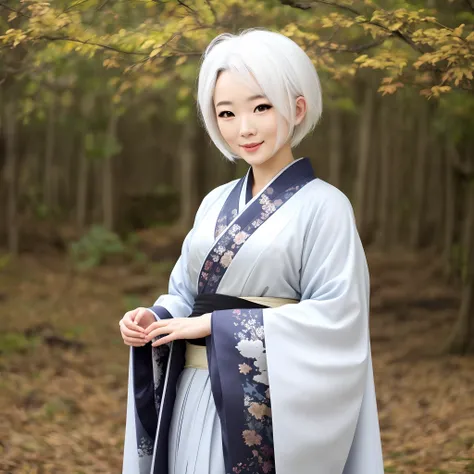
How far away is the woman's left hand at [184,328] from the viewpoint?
2512 millimetres

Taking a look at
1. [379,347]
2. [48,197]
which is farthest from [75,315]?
[48,197]

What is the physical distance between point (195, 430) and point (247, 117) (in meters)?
1.05

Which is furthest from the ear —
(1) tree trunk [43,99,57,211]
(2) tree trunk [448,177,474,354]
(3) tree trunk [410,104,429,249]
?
(1) tree trunk [43,99,57,211]

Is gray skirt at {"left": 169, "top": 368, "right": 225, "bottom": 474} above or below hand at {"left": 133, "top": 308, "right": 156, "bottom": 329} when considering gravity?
below

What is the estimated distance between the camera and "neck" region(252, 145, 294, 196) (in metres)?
2.72

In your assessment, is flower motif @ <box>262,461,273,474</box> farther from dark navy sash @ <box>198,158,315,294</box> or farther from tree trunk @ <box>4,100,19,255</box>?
tree trunk @ <box>4,100,19,255</box>

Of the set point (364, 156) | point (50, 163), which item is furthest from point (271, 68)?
point (50, 163)

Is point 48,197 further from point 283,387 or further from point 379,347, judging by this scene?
point 283,387

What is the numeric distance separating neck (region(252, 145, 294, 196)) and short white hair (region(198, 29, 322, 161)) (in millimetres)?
93

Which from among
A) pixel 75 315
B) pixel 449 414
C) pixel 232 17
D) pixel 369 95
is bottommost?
pixel 449 414

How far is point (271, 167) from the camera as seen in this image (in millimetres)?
2727

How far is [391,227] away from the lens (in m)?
16.4

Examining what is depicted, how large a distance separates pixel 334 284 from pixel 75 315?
27.8ft

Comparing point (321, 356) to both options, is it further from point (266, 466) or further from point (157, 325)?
point (157, 325)
